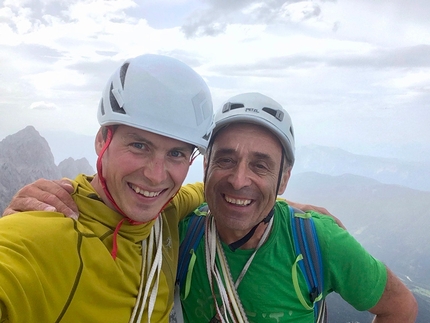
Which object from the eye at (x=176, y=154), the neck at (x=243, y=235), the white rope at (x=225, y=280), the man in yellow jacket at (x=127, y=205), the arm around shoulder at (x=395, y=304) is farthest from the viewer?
the arm around shoulder at (x=395, y=304)

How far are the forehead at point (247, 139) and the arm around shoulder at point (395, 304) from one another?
6.37 ft

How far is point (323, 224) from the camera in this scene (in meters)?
3.35

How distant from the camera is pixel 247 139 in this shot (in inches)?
129

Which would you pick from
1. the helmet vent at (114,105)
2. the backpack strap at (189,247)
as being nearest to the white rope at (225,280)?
the backpack strap at (189,247)

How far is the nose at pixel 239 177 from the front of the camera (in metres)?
3.17

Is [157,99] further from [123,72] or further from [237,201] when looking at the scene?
[237,201]

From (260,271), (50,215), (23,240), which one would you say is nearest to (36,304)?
(23,240)

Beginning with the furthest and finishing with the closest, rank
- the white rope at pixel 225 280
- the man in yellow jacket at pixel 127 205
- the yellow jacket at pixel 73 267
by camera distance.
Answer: the white rope at pixel 225 280
the man in yellow jacket at pixel 127 205
the yellow jacket at pixel 73 267

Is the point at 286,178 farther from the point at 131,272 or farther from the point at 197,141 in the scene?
the point at 131,272

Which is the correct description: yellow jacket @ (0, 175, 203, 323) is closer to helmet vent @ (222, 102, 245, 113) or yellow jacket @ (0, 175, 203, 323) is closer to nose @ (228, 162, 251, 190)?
nose @ (228, 162, 251, 190)

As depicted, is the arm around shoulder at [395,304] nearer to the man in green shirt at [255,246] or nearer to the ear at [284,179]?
the man in green shirt at [255,246]

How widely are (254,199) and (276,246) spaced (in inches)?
20.8

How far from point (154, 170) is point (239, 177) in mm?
1057

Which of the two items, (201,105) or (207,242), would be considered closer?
(201,105)
